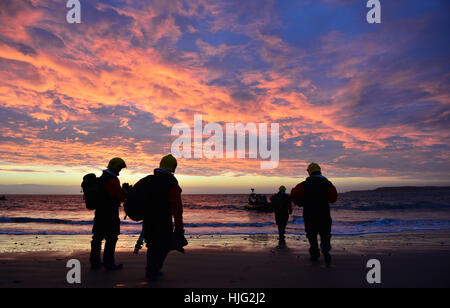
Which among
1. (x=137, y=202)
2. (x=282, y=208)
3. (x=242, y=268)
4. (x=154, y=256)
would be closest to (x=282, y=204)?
(x=282, y=208)

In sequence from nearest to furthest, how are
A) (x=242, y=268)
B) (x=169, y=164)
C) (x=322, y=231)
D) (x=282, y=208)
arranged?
(x=169, y=164) < (x=242, y=268) < (x=322, y=231) < (x=282, y=208)

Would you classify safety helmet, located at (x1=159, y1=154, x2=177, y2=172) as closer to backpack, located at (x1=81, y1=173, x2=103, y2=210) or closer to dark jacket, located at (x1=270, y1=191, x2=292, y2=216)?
backpack, located at (x1=81, y1=173, x2=103, y2=210)

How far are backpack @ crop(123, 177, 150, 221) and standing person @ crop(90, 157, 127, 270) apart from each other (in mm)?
741

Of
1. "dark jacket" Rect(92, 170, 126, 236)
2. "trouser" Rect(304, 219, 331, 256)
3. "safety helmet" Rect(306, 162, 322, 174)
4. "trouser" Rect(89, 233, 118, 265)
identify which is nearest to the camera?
"dark jacket" Rect(92, 170, 126, 236)

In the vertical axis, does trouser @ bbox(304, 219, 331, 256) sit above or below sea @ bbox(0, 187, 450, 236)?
above

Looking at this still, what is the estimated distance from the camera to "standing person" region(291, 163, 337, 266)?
6493mm

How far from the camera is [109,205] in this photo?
216 inches

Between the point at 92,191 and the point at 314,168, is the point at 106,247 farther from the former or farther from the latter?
the point at 314,168

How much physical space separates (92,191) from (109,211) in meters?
0.51

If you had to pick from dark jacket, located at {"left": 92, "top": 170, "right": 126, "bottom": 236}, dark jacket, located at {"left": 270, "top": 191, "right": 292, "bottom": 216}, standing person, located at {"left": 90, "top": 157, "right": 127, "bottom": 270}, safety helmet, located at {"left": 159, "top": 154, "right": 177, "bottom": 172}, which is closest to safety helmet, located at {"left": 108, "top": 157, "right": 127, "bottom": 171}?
standing person, located at {"left": 90, "top": 157, "right": 127, "bottom": 270}

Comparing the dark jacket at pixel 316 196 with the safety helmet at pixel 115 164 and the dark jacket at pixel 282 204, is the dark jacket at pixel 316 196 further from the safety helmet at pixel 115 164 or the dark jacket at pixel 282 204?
the safety helmet at pixel 115 164

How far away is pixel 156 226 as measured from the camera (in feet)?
15.5

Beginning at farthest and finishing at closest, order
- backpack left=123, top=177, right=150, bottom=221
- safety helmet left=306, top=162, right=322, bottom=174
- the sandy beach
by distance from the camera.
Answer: safety helmet left=306, top=162, right=322, bottom=174
the sandy beach
backpack left=123, top=177, right=150, bottom=221
